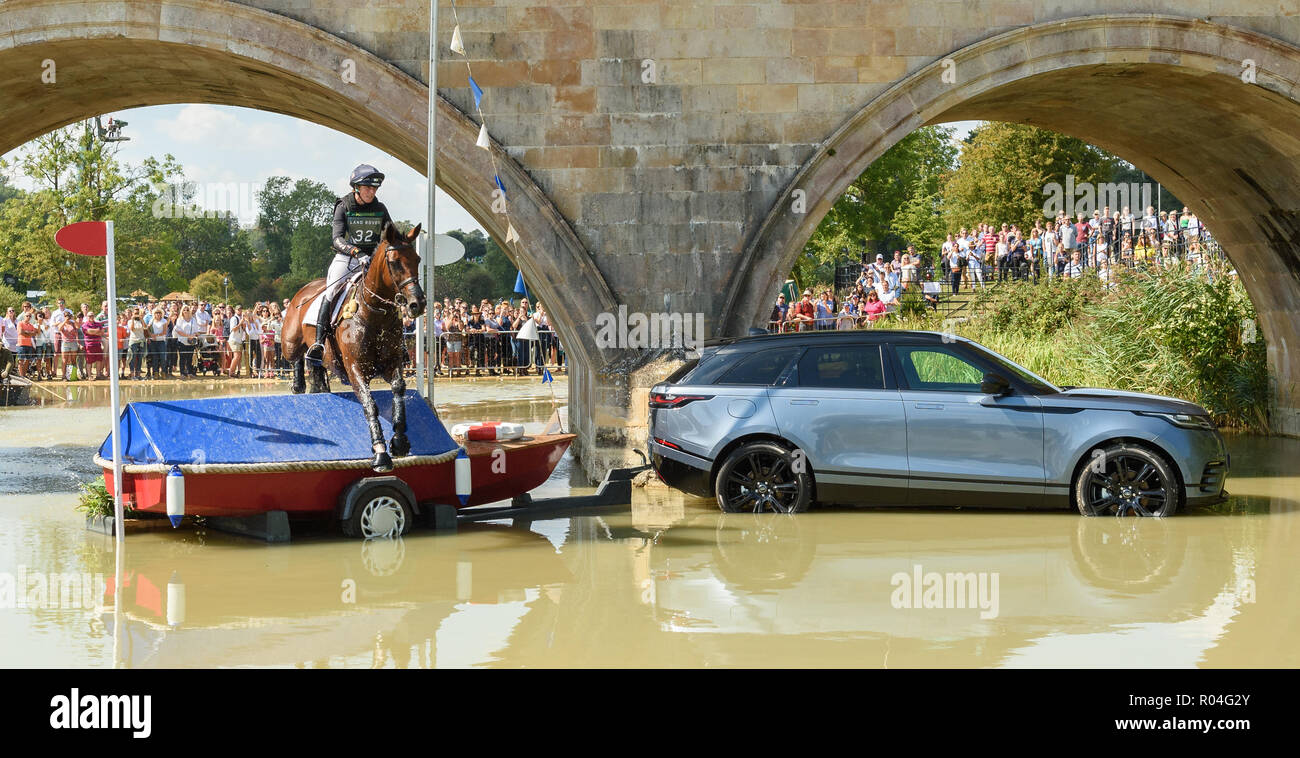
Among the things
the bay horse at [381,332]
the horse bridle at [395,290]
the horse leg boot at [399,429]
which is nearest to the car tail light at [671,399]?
the bay horse at [381,332]

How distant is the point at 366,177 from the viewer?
32.9ft

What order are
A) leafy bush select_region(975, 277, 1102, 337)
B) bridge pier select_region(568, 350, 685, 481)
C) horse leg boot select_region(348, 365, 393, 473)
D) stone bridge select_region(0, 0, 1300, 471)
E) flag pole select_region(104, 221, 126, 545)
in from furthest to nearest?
leafy bush select_region(975, 277, 1102, 337) → bridge pier select_region(568, 350, 685, 481) → stone bridge select_region(0, 0, 1300, 471) → horse leg boot select_region(348, 365, 393, 473) → flag pole select_region(104, 221, 126, 545)

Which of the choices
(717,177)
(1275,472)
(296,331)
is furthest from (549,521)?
(1275,472)

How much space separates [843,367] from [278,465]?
4.43 metres

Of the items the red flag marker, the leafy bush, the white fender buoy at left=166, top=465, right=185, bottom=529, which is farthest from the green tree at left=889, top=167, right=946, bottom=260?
the white fender buoy at left=166, top=465, right=185, bottom=529

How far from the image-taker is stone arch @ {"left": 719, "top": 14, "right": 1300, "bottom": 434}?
13.1 metres

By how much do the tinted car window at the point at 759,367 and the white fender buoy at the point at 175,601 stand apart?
14.9 ft

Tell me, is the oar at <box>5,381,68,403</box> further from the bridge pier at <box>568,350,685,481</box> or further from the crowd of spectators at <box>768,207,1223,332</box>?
the bridge pier at <box>568,350,685,481</box>

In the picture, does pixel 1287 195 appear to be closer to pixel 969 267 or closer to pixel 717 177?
pixel 717 177

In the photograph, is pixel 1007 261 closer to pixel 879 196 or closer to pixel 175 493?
pixel 879 196

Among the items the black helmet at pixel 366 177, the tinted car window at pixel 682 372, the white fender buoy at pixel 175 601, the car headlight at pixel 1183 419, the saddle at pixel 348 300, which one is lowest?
the white fender buoy at pixel 175 601

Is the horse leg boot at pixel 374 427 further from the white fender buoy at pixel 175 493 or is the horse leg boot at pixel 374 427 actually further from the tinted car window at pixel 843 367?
the tinted car window at pixel 843 367

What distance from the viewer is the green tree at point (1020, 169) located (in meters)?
40.6

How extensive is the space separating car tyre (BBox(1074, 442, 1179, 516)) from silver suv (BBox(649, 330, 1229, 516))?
0.01m
